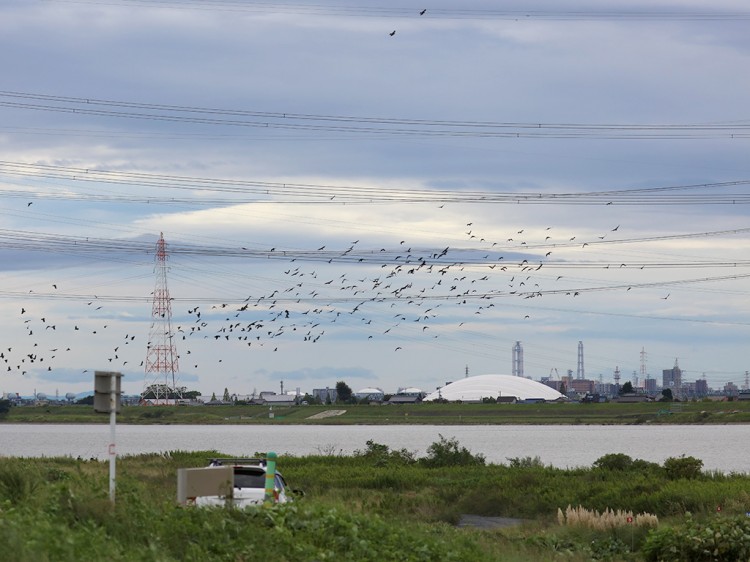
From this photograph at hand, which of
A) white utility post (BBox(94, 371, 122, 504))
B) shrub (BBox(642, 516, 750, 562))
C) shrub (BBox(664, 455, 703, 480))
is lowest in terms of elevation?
shrub (BBox(642, 516, 750, 562))

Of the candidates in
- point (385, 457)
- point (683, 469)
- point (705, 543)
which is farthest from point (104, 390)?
point (385, 457)

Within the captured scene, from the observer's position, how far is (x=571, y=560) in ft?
84.9

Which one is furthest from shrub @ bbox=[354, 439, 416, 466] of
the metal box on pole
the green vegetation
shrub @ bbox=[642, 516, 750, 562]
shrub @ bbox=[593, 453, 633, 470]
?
the metal box on pole

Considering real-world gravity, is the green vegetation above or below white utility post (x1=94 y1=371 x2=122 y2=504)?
below

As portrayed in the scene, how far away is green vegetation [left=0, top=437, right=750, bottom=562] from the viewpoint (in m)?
17.2

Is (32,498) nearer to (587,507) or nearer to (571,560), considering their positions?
(571,560)

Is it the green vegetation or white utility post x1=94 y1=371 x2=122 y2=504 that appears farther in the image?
white utility post x1=94 y1=371 x2=122 y2=504

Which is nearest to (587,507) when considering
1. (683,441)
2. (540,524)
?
(540,524)

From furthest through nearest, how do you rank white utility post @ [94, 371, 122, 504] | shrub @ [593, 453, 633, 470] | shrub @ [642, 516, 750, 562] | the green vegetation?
shrub @ [593, 453, 633, 470] → shrub @ [642, 516, 750, 562] → white utility post @ [94, 371, 122, 504] → the green vegetation

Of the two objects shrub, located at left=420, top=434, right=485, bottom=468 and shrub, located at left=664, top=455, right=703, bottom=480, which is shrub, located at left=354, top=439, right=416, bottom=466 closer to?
shrub, located at left=420, top=434, right=485, bottom=468

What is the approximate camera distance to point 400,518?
98.8 feet

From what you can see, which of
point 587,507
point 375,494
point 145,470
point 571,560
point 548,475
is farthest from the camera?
point 145,470

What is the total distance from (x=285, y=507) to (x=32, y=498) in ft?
15.0

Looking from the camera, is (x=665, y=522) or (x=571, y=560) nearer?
(x=571, y=560)
